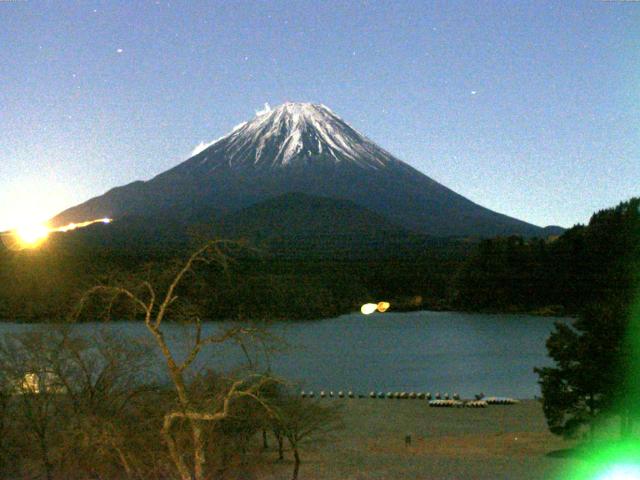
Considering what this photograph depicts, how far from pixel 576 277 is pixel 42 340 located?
3024 inches

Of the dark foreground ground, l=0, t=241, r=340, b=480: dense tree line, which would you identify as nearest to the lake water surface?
the dark foreground ground

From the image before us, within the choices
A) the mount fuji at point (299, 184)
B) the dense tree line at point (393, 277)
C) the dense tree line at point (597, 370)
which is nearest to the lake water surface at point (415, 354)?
the dense tree line at point (393, 277)

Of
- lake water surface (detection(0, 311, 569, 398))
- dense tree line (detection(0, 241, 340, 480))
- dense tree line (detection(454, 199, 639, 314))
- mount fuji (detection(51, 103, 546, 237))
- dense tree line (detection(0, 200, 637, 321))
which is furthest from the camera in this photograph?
mount fuji (detection(51, 103, 546, 237))

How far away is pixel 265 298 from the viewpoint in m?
78.3

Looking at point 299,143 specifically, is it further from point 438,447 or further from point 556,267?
point 438,447

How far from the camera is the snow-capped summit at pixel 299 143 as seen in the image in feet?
478

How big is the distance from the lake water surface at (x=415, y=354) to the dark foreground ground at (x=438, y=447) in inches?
143

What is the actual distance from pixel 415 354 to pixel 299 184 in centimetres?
8623

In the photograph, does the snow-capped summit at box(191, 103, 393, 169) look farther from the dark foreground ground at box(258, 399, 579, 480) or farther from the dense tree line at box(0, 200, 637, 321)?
the dark foreground ground at box(258, 399, 579, 480)

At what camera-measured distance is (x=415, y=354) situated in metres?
56.4

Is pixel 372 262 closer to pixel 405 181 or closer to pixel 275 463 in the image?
pixel 405 181

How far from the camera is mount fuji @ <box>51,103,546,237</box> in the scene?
124062 millimetres

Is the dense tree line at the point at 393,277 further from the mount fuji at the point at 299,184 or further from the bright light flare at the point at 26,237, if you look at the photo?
the bright light flare at the point at 26,237

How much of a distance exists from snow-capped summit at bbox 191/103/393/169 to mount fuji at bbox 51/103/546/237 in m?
0.19
